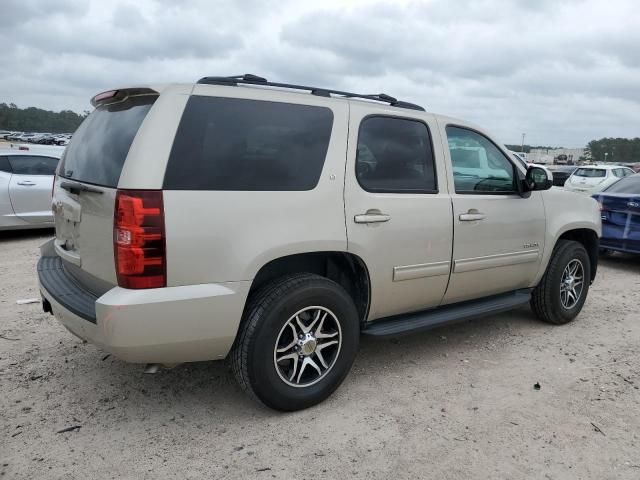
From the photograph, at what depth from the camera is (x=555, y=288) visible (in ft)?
15.4

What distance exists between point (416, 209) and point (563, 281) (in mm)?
2192

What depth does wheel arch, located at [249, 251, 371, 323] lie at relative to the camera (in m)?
3.10

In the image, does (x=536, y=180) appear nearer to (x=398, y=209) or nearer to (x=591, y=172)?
(x=398, y=209)

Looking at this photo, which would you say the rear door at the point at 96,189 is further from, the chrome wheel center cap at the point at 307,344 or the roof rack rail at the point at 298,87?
the chrome wheel center cap at the point at 307,344

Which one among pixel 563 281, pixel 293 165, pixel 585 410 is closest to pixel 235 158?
pixel 293 165

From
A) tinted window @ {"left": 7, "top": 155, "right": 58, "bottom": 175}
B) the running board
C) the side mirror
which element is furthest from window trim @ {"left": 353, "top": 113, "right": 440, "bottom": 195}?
tinted window @ {"left": 7, "top": 155, "right": 58, "bottom": 175}

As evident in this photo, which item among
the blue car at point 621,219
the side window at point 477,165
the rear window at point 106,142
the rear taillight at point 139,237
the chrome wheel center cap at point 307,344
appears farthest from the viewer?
the blue car at point 621,219

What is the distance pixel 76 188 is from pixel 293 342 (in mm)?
1526

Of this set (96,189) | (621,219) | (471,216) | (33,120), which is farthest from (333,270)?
(33,120)

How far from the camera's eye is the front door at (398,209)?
10.7 ft

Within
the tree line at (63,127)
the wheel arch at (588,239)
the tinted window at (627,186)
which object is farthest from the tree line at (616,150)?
the wheel arch at (588,239)

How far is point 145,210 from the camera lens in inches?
98.9

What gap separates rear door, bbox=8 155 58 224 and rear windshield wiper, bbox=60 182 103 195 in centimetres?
594

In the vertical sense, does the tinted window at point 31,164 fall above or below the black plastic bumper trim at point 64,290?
above
